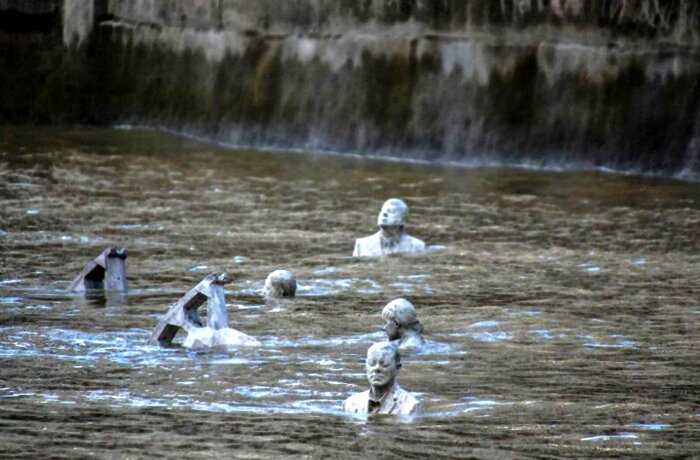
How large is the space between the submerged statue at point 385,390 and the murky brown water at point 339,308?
7.0 inches

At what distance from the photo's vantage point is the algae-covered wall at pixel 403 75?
25812mm

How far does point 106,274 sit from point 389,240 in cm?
345

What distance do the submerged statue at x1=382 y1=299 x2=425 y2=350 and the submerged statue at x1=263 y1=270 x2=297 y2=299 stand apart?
9.00 feet

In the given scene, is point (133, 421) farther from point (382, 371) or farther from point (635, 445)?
point (635, 445)

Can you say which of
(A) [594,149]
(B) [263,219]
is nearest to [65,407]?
(B) [263,219]

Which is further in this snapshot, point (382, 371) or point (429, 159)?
point (429, 159)

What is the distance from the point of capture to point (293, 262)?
19969 mm

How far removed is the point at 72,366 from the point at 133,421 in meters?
2.26

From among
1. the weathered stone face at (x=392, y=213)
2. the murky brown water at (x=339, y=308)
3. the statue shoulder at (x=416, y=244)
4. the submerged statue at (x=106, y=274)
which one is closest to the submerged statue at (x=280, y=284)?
the murky brown water at (x=339, y=308)

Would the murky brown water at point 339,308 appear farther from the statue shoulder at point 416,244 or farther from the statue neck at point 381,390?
the statue shoulder at point 416,244

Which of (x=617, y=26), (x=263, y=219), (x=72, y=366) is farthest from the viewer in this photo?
(x=617, y=26)

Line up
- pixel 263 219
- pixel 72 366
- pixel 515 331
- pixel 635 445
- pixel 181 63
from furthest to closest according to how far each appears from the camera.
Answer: pixel 181 63 < pixel 263 219 < pixel 515 331 < pixel 72 366 < pixel 635 445

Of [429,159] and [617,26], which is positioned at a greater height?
[617,26]

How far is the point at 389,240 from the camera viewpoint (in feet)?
66.4
